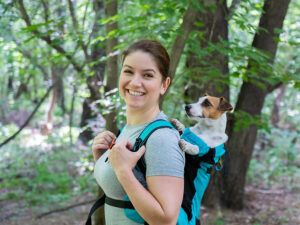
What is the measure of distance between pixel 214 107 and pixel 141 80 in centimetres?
126

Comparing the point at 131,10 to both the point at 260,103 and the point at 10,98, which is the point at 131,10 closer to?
the point at 260,103

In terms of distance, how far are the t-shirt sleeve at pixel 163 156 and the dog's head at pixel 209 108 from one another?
1272 millimetres

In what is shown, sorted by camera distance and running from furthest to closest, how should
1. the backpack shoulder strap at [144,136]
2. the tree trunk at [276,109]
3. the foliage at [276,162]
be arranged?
the tree trunk at [276,109], the foliage at [276,162], the backpack shoulder strap at [144,136]

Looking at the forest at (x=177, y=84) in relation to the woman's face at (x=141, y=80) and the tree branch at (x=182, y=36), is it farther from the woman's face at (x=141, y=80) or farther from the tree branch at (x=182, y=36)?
Answer: the woman's face at (x=141, y=80)

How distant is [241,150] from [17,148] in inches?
265

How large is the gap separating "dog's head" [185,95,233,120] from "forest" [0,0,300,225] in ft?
1.87

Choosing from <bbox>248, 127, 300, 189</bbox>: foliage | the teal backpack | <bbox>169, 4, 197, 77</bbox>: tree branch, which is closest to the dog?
the teal backpack

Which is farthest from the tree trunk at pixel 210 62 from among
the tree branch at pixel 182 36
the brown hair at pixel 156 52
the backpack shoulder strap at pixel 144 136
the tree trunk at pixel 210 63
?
the backpack shoulder strap at pixel 144 136

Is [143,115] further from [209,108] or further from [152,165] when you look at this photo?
[209,108]

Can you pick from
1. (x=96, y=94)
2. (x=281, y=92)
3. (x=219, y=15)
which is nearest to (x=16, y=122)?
(x=281, y=92)

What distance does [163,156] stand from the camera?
159 centimetres

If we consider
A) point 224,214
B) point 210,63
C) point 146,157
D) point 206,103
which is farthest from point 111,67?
point 146,157

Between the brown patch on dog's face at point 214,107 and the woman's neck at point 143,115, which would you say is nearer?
the woman's neck at point 143,115

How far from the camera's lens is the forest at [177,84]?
4.69 metres
